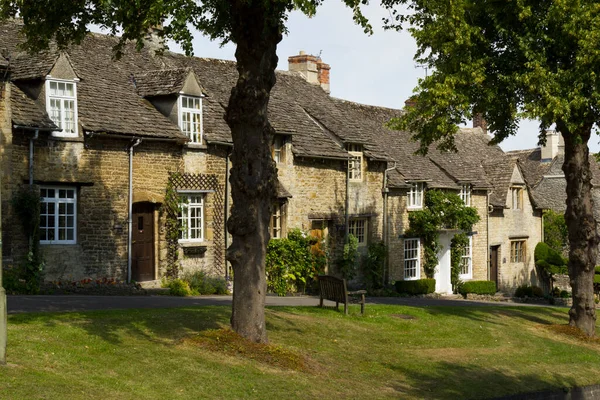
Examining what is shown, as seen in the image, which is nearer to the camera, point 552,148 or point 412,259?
point 412,259

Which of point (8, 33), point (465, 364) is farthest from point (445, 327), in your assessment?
point (8, 33)

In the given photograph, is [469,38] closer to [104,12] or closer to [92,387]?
[104,12]

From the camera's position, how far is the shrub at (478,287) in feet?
141

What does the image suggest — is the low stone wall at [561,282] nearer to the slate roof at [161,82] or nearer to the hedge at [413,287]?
the hedge at [413,287]

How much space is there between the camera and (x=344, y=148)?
3703 cm

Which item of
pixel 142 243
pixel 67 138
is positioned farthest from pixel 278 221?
pixel 67 138

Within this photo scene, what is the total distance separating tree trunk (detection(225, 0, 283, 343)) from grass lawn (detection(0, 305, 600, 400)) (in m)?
0.71

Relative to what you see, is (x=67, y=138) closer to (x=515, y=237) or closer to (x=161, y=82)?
(x=161, y=82)

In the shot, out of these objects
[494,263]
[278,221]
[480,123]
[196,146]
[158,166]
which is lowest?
[494,263]

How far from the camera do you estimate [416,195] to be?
137ft

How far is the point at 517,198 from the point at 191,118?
79.8ft

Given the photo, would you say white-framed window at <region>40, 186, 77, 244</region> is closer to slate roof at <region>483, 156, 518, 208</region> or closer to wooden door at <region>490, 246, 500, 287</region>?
slate roof at <region>483, 156, 518, 208</region>

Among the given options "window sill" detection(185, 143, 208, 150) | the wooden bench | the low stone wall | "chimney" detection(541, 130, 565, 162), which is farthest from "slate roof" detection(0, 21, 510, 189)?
"chimney" detection(541, 130, 565, 162)

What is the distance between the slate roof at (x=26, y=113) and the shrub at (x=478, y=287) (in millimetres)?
23599
